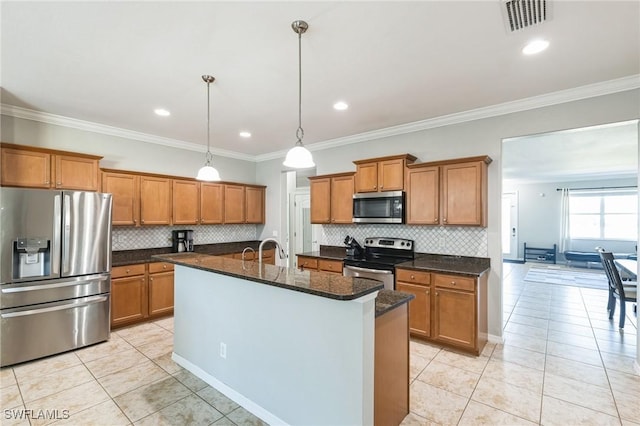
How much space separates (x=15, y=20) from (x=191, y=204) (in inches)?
128

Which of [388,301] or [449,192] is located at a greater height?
[449,192]

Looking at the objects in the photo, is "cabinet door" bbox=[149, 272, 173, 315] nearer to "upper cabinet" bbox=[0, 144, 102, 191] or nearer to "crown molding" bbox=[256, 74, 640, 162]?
"upper cabinet" bbox=[0, 144, 102, 191]

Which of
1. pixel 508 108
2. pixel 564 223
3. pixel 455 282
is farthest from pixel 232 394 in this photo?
pixel 564 223

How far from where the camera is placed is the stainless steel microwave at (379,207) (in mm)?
4000

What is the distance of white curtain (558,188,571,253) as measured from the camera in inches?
363

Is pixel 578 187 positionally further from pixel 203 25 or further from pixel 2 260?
pixel 2 260

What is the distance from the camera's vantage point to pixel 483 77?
109 inches

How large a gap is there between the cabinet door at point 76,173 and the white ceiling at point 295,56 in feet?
1.99

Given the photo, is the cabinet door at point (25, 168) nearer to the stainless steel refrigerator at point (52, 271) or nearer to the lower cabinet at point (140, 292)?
the stainless steel refrigerator at point (52, 271)

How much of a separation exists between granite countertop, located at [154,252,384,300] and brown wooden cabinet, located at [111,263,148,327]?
1901 millimetres

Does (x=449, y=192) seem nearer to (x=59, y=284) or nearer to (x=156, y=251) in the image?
(x=156, y=251)

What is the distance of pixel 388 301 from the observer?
2037 millimetres

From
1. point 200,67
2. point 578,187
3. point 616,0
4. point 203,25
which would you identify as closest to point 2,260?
point 200,67

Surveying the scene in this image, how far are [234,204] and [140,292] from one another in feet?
7.14
